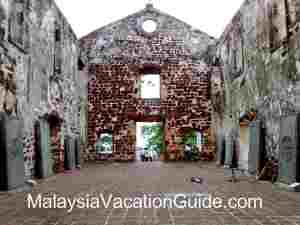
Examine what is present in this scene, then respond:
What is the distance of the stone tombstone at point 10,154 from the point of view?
6266 mm

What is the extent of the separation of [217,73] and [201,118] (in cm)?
224

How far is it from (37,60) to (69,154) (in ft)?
12.2

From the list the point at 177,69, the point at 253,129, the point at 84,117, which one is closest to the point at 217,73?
the point at 177,69

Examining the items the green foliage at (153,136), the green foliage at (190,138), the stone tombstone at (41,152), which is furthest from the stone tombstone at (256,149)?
the green foliage at (153,136)

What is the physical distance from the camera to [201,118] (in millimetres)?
16938

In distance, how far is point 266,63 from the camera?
8.89 meters

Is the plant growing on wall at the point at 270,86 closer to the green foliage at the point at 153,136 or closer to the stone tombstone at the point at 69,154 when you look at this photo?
the stone tombstone at the point at 69,154

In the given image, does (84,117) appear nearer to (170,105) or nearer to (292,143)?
(170,105)

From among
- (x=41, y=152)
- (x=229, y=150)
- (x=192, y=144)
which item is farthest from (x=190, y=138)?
(x=41, y=152)

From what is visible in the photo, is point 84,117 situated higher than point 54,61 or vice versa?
point 54,61

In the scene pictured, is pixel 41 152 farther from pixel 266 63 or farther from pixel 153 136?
pixel 153 136

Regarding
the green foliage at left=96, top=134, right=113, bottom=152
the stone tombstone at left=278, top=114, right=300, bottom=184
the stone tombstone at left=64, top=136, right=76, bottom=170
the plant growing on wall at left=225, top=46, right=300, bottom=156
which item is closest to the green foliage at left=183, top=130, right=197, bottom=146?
the green foliage at left=96, top=134, right=113, bottom=152

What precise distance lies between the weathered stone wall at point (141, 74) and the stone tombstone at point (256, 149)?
754 centimetres

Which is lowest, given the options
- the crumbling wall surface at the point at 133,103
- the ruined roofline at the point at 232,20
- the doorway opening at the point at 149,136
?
the doorway opening at the point at 149,136
